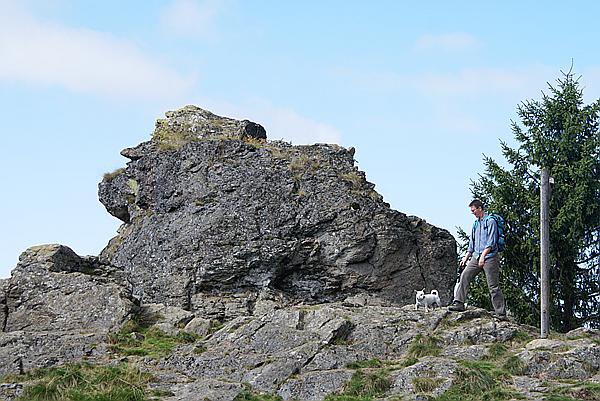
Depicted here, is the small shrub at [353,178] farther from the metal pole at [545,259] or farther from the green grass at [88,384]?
the green grass at [88,384]

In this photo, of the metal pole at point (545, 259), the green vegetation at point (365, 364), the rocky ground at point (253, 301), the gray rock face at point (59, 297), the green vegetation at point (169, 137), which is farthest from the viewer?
the green vegetation at point (169, 137)

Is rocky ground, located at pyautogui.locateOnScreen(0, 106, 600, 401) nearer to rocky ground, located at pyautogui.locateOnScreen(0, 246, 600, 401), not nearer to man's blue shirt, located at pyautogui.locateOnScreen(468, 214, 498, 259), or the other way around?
rocky ground, located at pyautogui.locateOnScreen(0, 246, 600, 401)

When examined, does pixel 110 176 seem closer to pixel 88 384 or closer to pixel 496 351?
pixel 88 384

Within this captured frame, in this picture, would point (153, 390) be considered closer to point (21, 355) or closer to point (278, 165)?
point (21, 355)

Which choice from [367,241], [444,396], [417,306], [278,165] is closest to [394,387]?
[444,396]

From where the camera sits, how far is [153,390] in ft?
60.6

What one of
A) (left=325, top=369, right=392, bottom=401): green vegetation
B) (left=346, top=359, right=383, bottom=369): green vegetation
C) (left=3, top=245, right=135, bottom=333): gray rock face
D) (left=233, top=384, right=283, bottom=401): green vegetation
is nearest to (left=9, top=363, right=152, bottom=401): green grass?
(left=233, top=384, right=283, bottom=401): green vegetation

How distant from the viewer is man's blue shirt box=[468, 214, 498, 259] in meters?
21.7

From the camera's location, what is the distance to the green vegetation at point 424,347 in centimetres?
1972

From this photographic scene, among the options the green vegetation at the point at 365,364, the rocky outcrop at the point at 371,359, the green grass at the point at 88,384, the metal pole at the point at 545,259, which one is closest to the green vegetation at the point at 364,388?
the rocky outcrop at the point at 371,359

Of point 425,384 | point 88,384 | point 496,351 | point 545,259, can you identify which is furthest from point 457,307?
point 88,384

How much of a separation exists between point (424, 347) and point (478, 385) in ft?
8.56

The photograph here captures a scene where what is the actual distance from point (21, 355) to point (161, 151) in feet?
29.9

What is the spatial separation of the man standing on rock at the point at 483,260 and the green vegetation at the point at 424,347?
5.91ft
